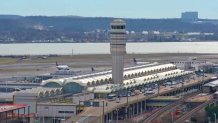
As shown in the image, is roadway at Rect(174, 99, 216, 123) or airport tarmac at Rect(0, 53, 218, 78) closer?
roadway at Rect(174, 99, 216, 123)

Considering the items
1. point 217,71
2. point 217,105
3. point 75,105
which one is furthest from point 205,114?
point 217,71

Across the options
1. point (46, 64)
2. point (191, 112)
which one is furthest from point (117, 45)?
point (46, 64)

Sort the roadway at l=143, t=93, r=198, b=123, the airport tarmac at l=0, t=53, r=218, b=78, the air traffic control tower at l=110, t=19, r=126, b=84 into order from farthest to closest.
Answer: the airport tarmac at l=0, t=53, r=218, b=78, the air traffic control tower at l=110, t=19, r=126, b=84, the roadway at l=143, t=93, r=198, b=123

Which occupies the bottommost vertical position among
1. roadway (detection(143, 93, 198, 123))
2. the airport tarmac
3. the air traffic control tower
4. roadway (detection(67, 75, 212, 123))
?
the airport tarmac

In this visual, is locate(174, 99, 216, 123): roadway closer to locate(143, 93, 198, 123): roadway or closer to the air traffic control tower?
locate(143, 93, 198, 123): roadway

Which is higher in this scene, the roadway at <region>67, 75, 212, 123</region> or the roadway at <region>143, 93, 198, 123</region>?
the roadway at <region>67, 75, 212, 123</region>

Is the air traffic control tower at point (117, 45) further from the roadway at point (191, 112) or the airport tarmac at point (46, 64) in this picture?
the airport tarmac at point (46, 64)

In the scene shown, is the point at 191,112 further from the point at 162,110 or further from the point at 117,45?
the point at 117,45

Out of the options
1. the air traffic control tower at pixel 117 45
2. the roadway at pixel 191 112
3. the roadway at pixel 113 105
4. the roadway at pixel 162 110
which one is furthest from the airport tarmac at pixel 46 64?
the roadway at pixel 191 112

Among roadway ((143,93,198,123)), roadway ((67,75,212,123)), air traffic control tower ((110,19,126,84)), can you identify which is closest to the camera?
roadway ((67,75,212,123))

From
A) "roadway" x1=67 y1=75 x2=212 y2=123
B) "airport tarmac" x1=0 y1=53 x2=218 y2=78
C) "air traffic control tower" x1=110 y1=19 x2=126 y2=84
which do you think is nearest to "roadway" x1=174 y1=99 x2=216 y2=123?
"roadway" x1=67 y1=75 x2=212 y2=123
